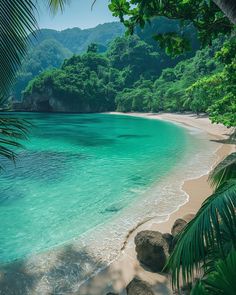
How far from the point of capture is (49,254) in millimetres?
8719

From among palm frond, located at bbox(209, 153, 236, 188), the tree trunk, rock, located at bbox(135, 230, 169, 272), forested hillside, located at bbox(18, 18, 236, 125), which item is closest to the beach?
rock, located at bbox(135, 230, 169, 272)

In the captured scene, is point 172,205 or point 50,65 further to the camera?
point 50,65

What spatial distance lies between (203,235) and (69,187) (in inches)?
522

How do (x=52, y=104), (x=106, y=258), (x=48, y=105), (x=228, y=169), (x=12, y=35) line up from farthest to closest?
(x=48, y=105) → (x=52, y=104) → (x=106, y=258) → (x=228, y=169) → (x=12, y=35)

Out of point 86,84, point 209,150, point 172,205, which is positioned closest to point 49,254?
point 172,205

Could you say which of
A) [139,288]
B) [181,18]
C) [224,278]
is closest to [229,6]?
[224,278]

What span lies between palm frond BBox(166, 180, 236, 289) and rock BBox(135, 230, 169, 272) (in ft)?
15.1

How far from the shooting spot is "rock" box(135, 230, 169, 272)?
23.8ft

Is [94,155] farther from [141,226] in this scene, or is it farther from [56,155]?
[141,226]

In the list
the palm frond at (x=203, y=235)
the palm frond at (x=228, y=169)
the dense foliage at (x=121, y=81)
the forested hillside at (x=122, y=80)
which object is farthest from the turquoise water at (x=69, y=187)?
the forested hillside at (x=122, y=80)

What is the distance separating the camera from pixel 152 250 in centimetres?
738

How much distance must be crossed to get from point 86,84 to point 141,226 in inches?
3032


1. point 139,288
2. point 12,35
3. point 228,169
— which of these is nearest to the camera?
point 12,35

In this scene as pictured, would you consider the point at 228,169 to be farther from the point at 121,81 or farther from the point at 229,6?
the point at 121,81
